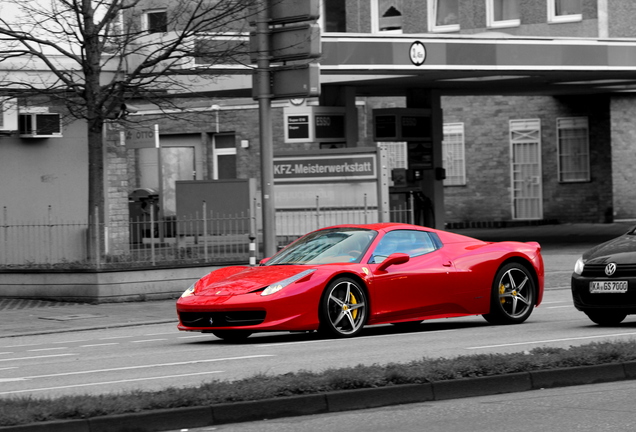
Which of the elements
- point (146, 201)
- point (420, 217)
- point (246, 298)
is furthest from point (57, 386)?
point (146, 201)

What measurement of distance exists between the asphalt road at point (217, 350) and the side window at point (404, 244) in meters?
0.91

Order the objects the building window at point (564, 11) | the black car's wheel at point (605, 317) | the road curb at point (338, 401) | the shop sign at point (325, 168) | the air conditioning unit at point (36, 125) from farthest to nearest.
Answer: the building window at point (564, 11) < the shop sign at point (325, 168) < the air conditioning unit at point (36, 125) < the black car's wheel at point (605, 317) < the road curb at point (338, 401)

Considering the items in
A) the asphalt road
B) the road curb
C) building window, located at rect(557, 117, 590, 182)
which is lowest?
the asphalt road

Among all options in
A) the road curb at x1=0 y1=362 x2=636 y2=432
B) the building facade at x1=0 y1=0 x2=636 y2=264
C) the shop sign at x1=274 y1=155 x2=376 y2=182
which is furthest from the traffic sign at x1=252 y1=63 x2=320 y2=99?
the building facade at x1=0 y1=0 x2=636 y2=264

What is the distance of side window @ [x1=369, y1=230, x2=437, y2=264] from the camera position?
13139 millimetres

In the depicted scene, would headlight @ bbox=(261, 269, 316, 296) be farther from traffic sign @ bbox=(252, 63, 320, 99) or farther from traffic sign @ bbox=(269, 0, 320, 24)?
traffic sign @ bbox=(269, 0, 320, 24)

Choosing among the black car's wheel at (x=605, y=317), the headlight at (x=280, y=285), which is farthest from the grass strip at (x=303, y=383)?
the black car's wheel at (x=605, y=317)

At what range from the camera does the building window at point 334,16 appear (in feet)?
122

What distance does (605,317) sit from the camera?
13430 millimetres

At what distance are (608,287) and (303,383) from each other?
18.9ft

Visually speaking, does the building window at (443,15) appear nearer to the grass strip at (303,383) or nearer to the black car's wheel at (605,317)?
the black car's wheel at (605,317)

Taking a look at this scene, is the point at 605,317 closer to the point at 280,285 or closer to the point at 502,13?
the point at 280,285

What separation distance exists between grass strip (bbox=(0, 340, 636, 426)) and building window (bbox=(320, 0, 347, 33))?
28.0m

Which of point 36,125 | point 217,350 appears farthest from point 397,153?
point 217,350
